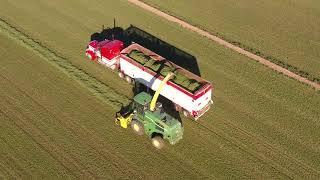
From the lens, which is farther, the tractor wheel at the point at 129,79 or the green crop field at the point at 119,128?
the tractor wheel at the point at 129,79

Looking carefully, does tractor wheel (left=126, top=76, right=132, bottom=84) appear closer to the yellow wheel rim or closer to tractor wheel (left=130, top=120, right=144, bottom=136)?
tractor wheel (left=130, top=120, right=144, bottom=136)

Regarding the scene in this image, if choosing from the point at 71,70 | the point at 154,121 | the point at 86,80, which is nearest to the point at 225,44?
the point at 86,80

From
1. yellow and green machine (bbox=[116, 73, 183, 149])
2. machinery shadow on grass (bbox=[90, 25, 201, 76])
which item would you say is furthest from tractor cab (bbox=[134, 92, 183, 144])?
machinery shadow on grass (bbox=[90, 25, 201, 76])

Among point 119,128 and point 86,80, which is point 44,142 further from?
point 86,80

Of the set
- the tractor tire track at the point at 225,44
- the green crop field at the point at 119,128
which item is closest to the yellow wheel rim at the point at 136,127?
the green crop field at the point at 119,128

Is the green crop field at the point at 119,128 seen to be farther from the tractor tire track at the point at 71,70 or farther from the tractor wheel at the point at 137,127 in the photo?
the tractor wheel at the point at 137,127
